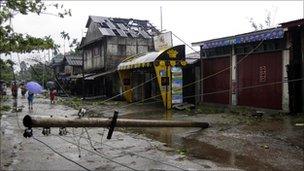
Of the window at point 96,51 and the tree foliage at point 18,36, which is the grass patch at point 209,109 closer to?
the tree foliage at point 18,36

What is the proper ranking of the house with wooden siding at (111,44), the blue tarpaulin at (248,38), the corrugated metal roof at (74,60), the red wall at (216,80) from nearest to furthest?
1. the blue tarpaulin at (248,38)
2. the red wall at (216,80)
3. the house with wooden siding at (111,44)
4. the corrugated metal roof at (74,60)

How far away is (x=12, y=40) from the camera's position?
8375 millimetres

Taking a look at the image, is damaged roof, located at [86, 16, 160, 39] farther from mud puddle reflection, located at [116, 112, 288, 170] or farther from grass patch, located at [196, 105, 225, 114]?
mud puddle reflection, located at [116, 112, 288, 170]

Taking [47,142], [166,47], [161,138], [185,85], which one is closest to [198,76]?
[185,85]

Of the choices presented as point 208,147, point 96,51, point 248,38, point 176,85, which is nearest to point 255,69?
point 248,38

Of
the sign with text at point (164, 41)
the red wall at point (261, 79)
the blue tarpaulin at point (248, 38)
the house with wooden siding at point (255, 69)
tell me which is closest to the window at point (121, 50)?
the sign with text at point (164, 41)

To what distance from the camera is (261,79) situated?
1872cm

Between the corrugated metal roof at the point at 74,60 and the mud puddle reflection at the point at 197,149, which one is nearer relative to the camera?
the mud puddle reflection at the point at 197,149

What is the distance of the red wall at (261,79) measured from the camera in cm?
1767

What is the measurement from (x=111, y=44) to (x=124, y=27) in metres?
3.13

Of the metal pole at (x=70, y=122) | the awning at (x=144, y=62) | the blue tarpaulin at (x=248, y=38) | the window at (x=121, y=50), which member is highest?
the window at (x=121, y=50)

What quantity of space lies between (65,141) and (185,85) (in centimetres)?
1253

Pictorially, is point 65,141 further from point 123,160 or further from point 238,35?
point 238,35

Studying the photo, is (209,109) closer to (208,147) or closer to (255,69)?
(255,69)
